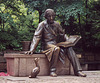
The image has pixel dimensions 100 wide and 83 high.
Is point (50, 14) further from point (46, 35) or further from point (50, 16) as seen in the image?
point (46, 35)

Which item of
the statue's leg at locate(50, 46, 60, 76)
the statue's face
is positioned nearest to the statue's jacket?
the statue's face

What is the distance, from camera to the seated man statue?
8859mm

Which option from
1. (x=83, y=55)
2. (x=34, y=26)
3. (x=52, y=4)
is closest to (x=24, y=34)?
(x=34, y=26)

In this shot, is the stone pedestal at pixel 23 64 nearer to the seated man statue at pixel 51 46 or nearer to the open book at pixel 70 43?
the seated man statue at pixel 51 46

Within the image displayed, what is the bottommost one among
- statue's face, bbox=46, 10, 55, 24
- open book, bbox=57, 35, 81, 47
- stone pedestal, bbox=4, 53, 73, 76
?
stone pedestal, bbox=4, 53, 73, 76

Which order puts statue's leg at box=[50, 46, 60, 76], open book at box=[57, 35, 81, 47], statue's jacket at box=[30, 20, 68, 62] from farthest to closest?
statue's jacket at box=[30, 20, 68, 62], open book at box=[57, 35, 81, 47], statue's leg at box=[50, 46, 60, 76]

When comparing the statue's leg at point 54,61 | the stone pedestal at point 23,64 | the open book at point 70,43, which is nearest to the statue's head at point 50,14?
the open book at point 70,43

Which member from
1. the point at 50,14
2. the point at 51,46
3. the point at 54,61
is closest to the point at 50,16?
A: the point at 50,14

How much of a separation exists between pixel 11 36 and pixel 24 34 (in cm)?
107

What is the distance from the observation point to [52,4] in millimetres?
15352

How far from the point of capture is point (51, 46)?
9.02 metres

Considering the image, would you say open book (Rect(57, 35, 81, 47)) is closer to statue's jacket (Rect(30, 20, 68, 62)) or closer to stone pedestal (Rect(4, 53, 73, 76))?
statue's jacket (Rect(30, 20, 68, 62))

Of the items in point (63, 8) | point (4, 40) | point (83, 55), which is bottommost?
point (83, 55)

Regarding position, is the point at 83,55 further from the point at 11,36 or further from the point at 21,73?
the point at 21,73
